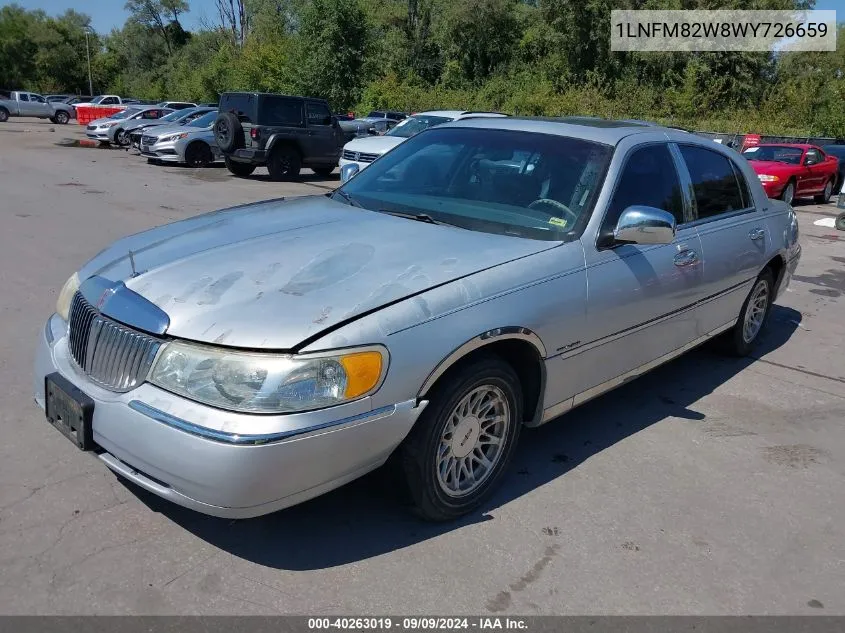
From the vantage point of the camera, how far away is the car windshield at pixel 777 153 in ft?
55.3

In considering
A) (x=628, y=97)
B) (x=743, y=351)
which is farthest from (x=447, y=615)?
(x=628, y=97)

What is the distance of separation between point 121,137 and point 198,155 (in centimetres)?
713

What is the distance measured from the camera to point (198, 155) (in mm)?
20281

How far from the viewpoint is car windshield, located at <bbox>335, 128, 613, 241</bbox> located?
3754 millimetres

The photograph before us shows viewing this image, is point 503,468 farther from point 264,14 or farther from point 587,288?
point 264,14

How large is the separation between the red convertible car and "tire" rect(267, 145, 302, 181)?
1084cm

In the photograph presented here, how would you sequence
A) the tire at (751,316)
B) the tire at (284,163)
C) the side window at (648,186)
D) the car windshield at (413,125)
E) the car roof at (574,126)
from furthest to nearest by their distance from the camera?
the tire at (284,163), the car windshield at (413,125), the tire at (751,316), the car roof at (574,126), the side window at (648,186)

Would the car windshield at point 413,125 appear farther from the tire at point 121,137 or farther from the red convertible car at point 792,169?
the tire at point 121,137

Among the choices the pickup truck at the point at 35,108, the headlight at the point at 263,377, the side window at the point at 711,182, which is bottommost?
the headlight at the point at 263,377

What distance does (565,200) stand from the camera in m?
3.83

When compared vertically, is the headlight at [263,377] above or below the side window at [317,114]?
below

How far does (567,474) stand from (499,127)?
6.92ft

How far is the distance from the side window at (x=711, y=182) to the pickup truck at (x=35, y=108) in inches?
1966

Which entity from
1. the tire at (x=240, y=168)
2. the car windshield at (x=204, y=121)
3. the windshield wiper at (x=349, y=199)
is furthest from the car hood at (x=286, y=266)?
the car windshield at (x=204, y=121)
